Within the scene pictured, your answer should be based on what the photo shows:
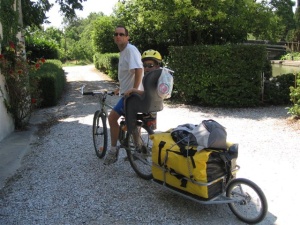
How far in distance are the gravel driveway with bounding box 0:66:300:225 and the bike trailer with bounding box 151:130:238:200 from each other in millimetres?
300

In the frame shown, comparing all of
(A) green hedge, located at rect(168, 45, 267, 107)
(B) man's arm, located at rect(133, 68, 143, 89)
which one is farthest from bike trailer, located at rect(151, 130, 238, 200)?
(A) green hedge, located at rect(168, 45, 267, 107)

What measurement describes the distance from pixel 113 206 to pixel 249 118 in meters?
5.25

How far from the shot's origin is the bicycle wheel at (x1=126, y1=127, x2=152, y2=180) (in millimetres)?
4414

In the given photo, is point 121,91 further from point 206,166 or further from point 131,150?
point 206,166

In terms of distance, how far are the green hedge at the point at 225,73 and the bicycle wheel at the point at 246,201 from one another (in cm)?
609

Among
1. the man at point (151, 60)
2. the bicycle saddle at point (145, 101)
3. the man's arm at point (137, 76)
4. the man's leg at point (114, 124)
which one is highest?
the man at point (151, 60)

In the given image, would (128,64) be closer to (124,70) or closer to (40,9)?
(124,70)

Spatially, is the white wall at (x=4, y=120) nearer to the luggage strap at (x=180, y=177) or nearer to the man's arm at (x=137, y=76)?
the man's arm at (x=137, y=76)

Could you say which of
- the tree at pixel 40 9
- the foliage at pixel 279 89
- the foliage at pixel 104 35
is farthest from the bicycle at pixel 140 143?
the foliage at pixel 104 35

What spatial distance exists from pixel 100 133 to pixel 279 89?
6053 mm

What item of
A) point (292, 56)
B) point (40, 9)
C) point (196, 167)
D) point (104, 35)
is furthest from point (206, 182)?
point (292, 56)

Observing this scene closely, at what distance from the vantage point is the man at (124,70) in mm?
4277

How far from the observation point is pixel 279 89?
9430mm

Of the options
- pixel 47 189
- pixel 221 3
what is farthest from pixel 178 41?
pixel 47 189
